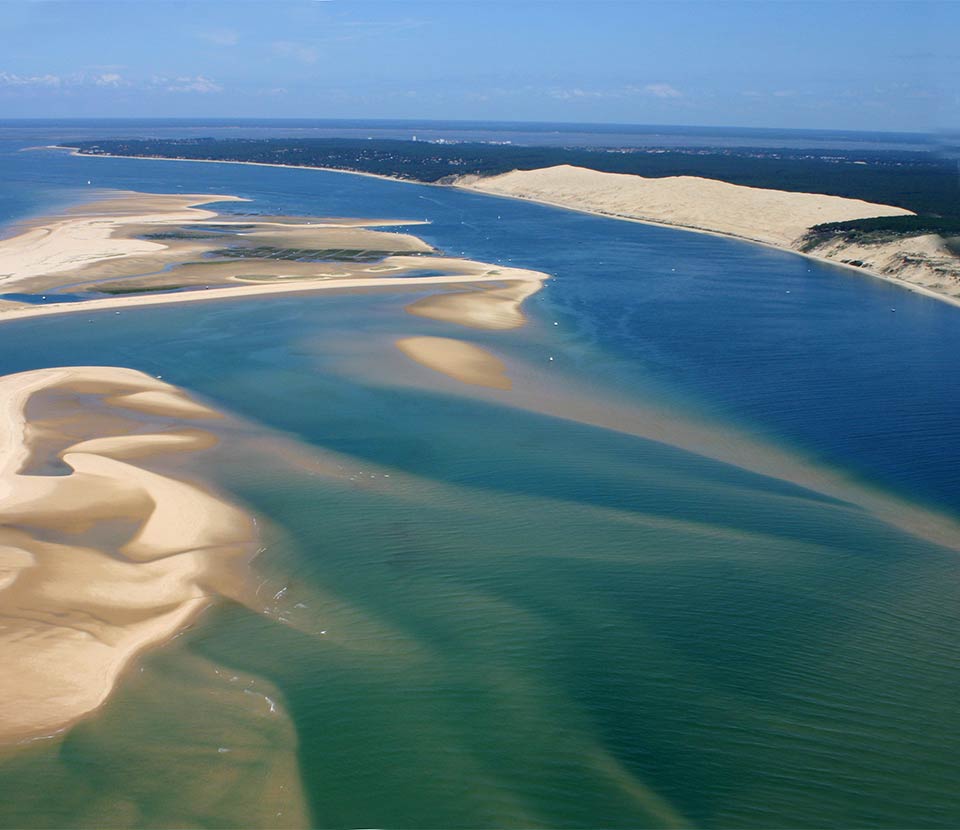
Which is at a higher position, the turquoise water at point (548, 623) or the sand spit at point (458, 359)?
the sand spit at point (458, 359)

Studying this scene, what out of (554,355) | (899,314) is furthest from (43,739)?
(899,314)

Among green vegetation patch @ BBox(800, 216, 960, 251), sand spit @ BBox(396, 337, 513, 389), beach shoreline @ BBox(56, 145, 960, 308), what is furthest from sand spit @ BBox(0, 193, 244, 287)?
green vegetation patch @ BBox(800, 216, 960, 251)

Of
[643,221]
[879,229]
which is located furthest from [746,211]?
[879,229]

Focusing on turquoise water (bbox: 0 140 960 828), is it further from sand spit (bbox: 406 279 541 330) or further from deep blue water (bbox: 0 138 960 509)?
sand spit (bbox: 406 279 541 330)

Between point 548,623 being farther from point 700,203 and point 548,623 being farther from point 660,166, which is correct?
point 660,166

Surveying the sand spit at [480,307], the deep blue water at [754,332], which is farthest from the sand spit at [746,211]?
the sand spit at [480,307]

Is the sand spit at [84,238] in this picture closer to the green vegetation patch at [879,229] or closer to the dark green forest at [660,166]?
the green vegetation patch at [879,229]
